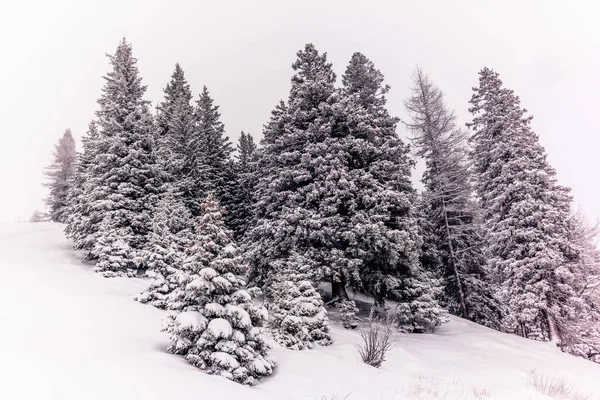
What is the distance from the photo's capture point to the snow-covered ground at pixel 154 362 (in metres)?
4.76

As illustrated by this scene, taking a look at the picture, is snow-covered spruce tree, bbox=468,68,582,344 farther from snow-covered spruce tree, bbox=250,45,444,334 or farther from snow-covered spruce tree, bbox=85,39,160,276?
snow-covered spruce tree, bbox=85,39,160,276

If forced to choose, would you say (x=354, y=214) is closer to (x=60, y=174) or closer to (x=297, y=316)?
(x=297, y=316)

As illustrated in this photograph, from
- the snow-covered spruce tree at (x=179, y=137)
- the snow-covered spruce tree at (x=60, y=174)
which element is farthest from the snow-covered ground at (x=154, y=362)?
the snow-covered spruce tree at (x=60, y=174)

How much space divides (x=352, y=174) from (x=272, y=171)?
5.44 metres

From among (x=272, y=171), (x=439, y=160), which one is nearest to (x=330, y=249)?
(x=272, y=171)

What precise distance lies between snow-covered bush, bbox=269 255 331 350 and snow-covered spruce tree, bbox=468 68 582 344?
11.9m

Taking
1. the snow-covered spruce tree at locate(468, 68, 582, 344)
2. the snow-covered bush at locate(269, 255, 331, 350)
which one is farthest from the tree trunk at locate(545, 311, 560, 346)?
the snow-covered bush at locate(269, 255, 331, 350)

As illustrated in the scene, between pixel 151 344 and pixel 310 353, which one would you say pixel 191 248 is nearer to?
pixel 151 344

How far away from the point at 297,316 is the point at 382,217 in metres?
7.82

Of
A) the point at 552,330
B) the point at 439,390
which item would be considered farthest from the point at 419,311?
the point at 439,390

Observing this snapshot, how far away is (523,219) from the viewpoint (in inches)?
723

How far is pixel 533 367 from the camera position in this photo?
504 inches

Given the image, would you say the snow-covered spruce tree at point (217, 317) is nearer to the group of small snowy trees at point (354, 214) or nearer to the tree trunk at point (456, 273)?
the group of small snowy trees at point (354, 214)

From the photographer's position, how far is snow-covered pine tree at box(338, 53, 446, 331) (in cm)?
1722
